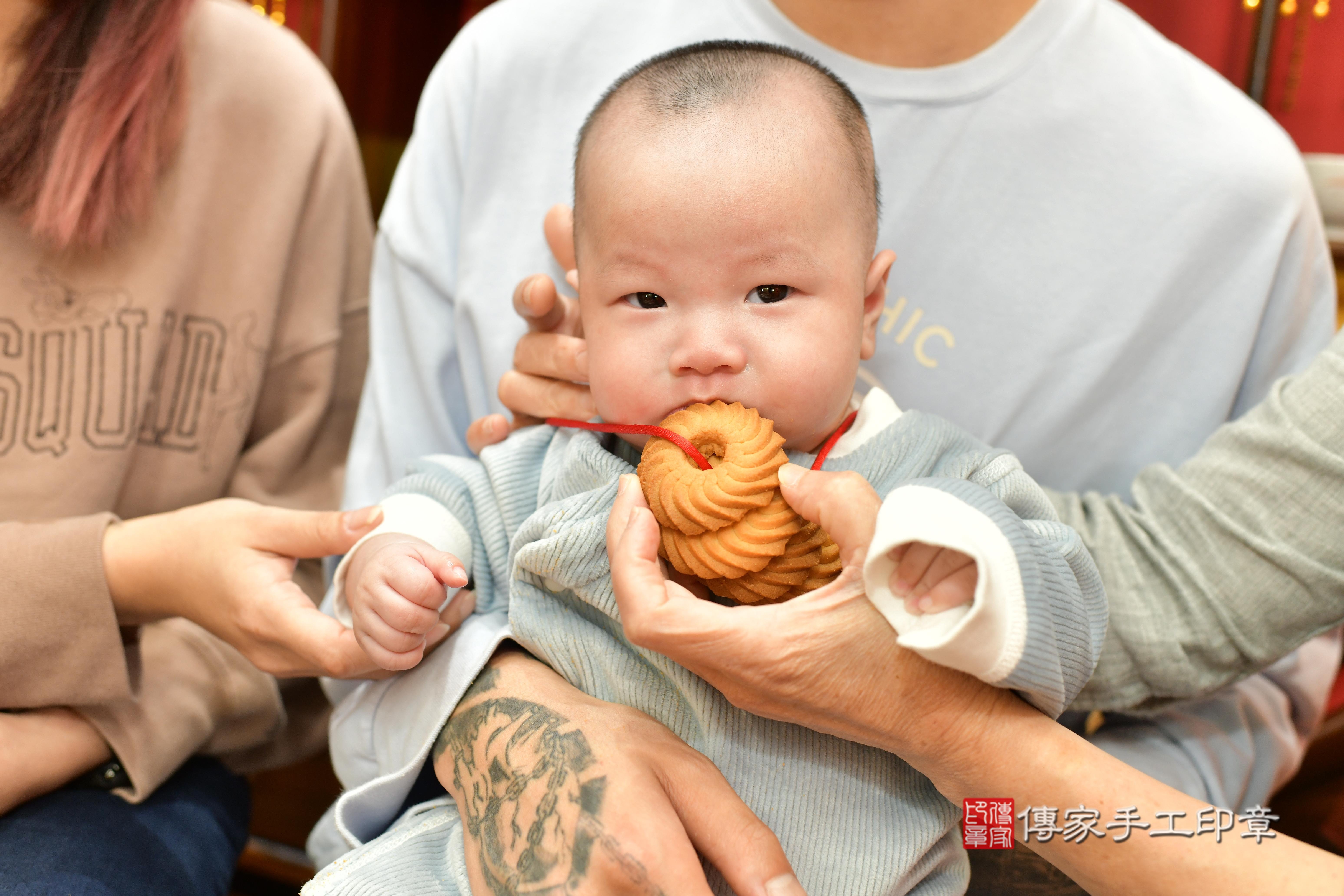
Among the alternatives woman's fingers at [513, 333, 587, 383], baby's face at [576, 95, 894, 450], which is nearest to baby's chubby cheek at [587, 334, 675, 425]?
baby's face at [576, 95, 894, 450]

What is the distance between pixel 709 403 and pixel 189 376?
35.1 inches

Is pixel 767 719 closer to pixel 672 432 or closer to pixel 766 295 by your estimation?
pixel 672 432

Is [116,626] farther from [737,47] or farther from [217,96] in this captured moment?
[737,47]

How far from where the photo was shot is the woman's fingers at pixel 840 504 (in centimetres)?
84

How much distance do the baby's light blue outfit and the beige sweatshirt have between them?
0.41 metres

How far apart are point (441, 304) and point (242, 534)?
1.41 feet

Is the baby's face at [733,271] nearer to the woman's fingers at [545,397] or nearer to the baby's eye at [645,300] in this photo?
the baby's eye at [645,300]

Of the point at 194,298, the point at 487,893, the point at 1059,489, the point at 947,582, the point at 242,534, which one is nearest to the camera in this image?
the point at 947,582

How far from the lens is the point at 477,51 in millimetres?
1353

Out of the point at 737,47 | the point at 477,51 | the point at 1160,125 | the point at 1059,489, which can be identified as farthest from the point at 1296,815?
the point at 477,51

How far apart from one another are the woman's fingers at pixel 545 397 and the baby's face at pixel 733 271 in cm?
14

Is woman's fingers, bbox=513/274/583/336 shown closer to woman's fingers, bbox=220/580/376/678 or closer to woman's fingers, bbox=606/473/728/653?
woman's fingers, bbox=606/473/728/653

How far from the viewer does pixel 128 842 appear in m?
1.20

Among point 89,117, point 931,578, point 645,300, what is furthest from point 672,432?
point 89,117
